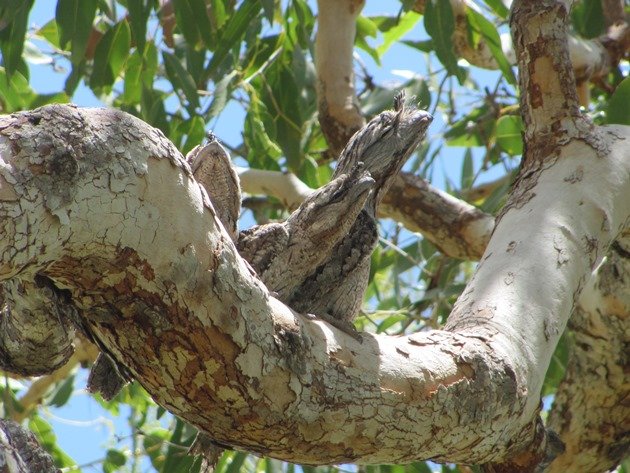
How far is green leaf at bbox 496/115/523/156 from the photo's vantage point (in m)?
3.73

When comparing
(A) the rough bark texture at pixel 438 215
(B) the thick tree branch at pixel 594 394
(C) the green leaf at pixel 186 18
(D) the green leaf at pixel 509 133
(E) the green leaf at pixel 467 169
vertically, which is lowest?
(B) the thick tree branch at pixel 594 394

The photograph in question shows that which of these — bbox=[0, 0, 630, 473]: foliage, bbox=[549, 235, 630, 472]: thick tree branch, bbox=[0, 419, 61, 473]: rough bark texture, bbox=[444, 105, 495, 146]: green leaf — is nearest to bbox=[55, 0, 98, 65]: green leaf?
bbox=[0, 0, 630, 473]: foliage

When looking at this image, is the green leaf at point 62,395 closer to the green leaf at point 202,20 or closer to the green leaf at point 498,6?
the green leaf at point 202,20

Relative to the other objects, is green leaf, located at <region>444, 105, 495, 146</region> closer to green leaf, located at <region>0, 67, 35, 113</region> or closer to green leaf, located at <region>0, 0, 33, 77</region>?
green leaf, located at <region>0, 67, 35, 113</region>

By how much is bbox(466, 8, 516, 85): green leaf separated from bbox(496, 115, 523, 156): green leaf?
0.34 metres

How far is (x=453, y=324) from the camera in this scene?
1.95 meters

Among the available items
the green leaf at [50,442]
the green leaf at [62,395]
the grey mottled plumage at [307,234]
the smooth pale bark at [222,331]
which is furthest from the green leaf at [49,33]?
the smooth pale bark at [222,331]

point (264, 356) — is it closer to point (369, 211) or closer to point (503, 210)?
point (369, 211)

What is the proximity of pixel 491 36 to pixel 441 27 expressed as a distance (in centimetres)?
36

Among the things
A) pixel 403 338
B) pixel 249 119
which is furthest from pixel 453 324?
pixel 249 119

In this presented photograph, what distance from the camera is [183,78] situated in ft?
10.4

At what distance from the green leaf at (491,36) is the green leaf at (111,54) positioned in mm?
1320

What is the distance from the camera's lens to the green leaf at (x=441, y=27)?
3.13 meters

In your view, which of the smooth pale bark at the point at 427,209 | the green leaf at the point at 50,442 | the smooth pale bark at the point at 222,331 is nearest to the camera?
the smooth pale bark at the point at 222,331
